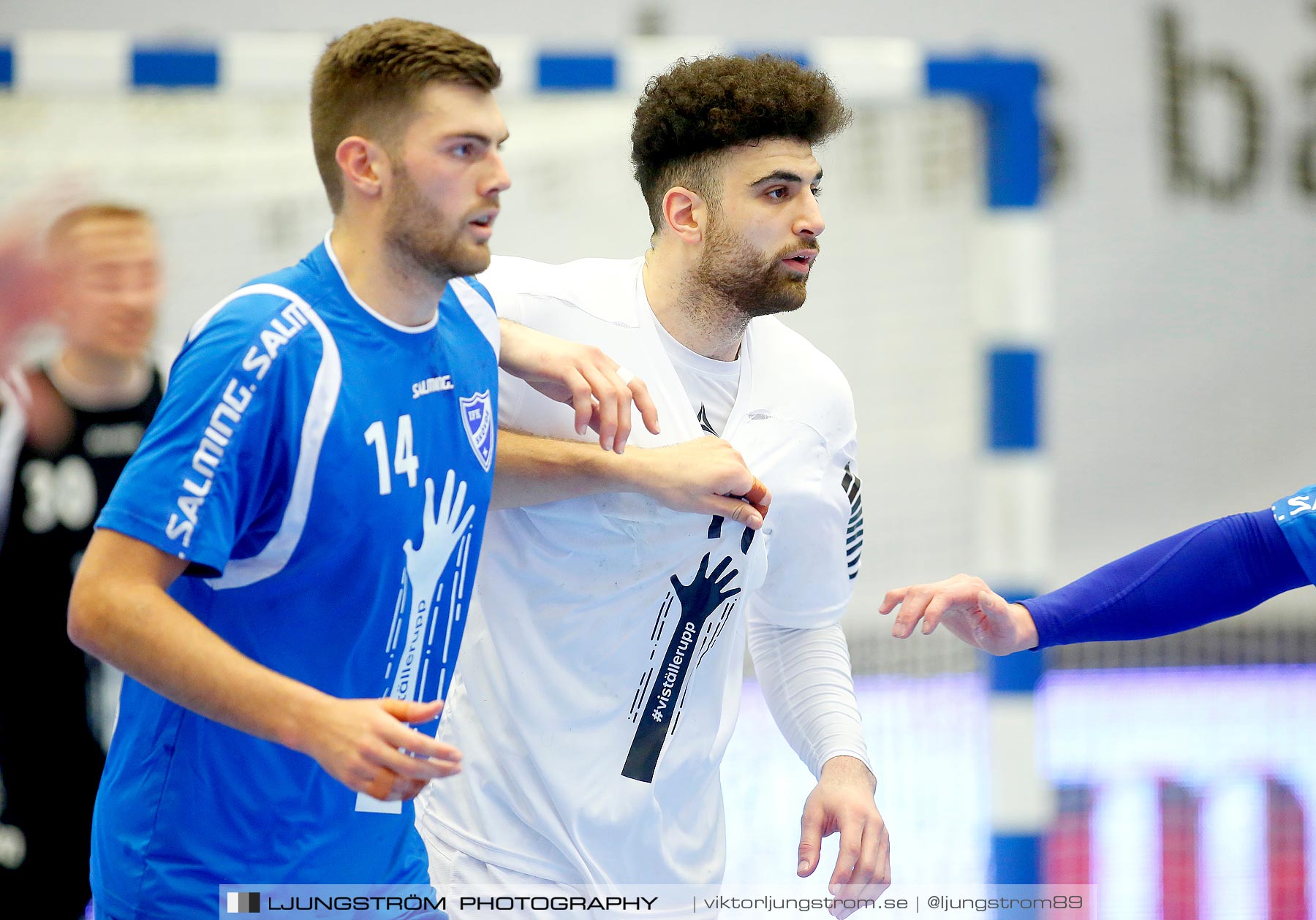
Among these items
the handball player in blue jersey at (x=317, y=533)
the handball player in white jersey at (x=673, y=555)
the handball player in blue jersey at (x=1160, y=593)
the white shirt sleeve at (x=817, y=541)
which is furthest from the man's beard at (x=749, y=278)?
the handball player in blue jersey at (x=317, y=533)

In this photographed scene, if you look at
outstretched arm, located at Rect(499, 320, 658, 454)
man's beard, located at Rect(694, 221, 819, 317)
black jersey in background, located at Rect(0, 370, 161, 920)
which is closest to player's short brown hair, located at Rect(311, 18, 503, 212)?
outstretched arm, located at Rect(499, 320, 658, 454)

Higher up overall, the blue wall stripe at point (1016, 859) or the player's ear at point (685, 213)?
the player's ear at point (685, 213)

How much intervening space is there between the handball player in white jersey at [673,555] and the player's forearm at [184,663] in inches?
31.4

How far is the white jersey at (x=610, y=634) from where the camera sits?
2.31 meters

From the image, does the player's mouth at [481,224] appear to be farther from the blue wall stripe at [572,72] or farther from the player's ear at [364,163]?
the blue wall stripe at [572,72]

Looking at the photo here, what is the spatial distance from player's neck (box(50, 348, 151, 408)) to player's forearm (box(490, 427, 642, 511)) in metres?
1.41

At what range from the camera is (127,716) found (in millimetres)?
1714

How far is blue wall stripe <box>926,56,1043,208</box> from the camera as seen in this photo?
329cm

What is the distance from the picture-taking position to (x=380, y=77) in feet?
5.73

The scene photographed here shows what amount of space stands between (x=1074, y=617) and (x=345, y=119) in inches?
57.7

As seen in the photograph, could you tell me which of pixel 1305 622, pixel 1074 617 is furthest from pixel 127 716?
pixel 1305 622

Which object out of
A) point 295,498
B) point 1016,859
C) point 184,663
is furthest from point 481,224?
point 1016,859

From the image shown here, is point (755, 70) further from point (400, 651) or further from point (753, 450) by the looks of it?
point (400, 651)

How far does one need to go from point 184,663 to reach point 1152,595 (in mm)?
1624
